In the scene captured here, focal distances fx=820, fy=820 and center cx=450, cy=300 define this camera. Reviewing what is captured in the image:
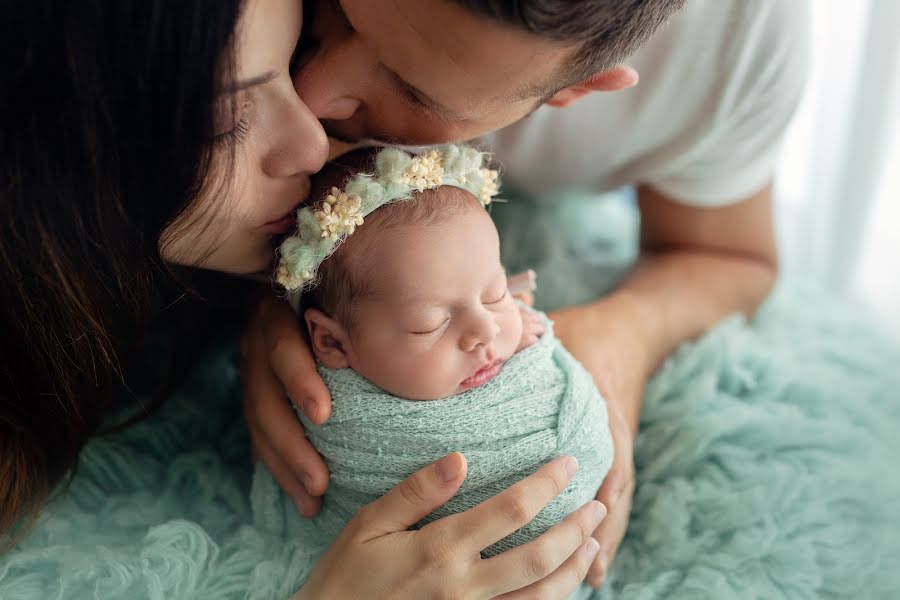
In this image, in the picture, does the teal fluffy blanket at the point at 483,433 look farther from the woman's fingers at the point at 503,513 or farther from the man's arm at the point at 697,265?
the man's arm at the point at 697,265

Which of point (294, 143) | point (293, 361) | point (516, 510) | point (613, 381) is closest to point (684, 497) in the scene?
point (613, 381)

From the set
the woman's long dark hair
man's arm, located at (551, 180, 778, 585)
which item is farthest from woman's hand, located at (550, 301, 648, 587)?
the woman's long dark hair

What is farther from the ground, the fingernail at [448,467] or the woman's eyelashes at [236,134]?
the woman's eyelashes at [236,134]

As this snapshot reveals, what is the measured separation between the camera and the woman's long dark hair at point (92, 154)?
652 mm

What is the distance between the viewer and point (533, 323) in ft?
3.13

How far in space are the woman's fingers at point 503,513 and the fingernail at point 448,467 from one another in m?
0.05

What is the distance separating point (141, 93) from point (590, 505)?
602 mm

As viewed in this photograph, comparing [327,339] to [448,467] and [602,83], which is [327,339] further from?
[602,83]

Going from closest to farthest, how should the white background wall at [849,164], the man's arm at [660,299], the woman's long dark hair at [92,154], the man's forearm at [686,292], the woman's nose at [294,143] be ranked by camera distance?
the woman's long dark hair at [92,154] < the woman's nose at [294,143] < the man's arm at [660,299] < the man's forearm at [686,292] < the white background wall at [849,164]

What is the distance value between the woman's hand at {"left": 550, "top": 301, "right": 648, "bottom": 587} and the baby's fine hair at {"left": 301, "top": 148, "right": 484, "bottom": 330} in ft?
0.99

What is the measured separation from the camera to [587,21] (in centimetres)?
71

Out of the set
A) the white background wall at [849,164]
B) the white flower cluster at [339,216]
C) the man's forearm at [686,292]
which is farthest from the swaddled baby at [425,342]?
the white background wall at [849,164]

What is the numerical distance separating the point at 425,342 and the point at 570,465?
198mm

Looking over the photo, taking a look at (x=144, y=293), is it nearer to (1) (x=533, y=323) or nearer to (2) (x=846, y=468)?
(1) (x=533, y=323)
